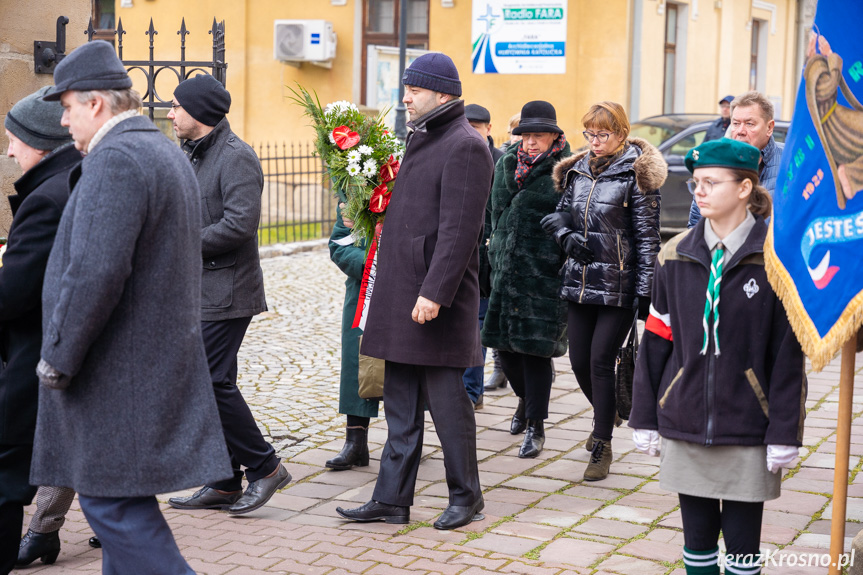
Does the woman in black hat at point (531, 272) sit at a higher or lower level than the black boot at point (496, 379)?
higher

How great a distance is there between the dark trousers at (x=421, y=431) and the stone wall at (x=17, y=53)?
2533mm

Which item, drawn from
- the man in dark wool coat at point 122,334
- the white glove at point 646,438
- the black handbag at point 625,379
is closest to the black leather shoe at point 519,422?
the black handbag at point 625,379

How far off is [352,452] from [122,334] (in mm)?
2774

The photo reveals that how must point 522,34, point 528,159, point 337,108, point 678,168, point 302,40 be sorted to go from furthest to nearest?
point 302,40, point 522,34, point 678,168, point 528,159, point 337,108

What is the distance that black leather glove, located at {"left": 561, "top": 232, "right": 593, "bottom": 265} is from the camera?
5.62 meters

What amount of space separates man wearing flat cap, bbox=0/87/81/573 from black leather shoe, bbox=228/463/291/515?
1228 millimetres

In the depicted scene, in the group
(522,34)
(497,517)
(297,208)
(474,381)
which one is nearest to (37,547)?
(497,517)

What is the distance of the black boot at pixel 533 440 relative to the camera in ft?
20.2

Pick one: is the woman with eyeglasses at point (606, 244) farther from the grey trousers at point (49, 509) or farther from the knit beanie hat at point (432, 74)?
the grey trousers at point (49, 509)

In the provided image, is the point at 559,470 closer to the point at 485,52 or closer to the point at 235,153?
the point at 235,153

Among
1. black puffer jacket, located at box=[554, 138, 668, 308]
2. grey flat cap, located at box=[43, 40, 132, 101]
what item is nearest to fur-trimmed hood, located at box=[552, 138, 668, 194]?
black puffer jacket, located at box=[554, 138, 668, 308]

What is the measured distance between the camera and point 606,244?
18.3 ft

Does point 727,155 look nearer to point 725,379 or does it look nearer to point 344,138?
point 725,379

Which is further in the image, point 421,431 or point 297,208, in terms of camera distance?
point 297,208
